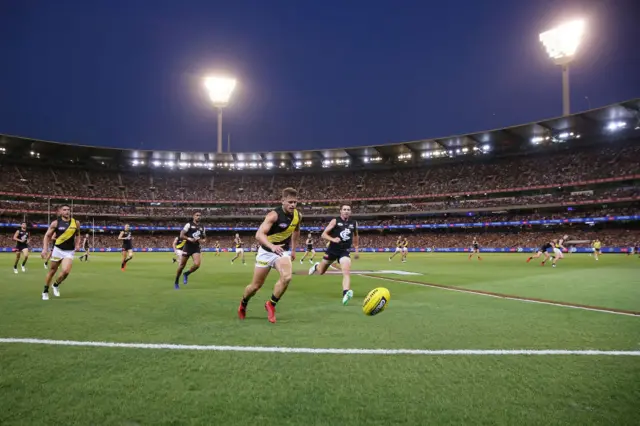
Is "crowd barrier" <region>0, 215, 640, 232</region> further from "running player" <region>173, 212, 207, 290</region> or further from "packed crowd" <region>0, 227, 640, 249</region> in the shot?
"running player" <region>173, 212, 207, 290</region>

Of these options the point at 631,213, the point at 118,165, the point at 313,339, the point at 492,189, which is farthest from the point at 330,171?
the point at 313,339

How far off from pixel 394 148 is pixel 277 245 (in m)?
71.6

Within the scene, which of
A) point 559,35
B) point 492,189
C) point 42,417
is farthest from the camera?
point 492,189

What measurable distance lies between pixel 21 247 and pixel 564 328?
78.8ft

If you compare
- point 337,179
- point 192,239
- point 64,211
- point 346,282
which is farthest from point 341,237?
point 337,179

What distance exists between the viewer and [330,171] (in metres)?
86.1

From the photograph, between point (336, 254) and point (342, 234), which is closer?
point (342, 234)

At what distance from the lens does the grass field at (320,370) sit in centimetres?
338

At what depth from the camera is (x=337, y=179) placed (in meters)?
84.9

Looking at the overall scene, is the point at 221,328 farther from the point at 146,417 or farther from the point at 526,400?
the point at 526,400

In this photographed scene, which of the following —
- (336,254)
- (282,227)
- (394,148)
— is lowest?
(336,254)

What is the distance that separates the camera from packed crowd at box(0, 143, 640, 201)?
63656 millimetres

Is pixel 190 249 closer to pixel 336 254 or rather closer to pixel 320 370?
pixel 336 254

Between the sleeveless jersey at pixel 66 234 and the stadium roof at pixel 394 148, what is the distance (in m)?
62.2
